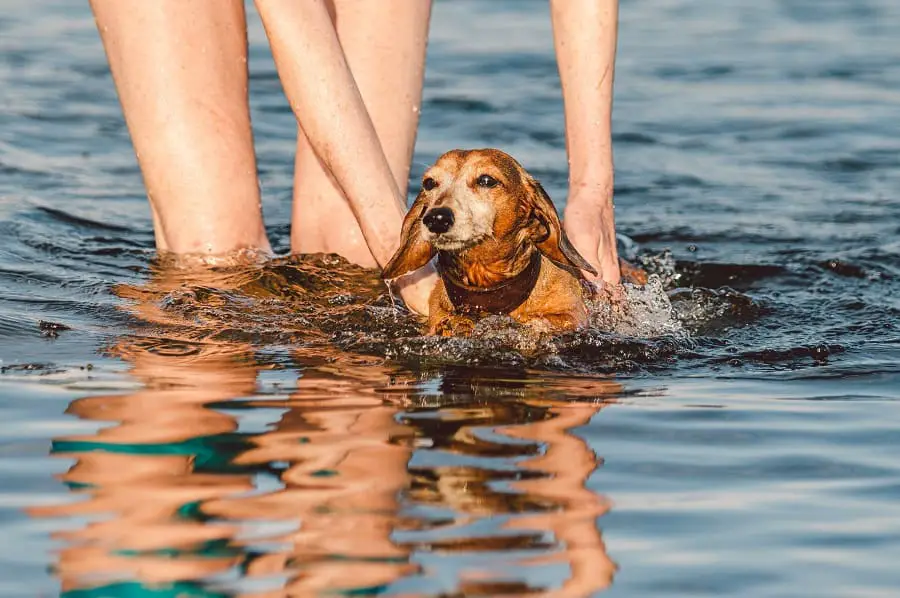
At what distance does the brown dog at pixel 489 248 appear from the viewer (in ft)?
16.3

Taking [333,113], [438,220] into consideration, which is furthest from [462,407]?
[333,113]

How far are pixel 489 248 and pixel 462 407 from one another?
1.00 m

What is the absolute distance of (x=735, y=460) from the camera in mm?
3812

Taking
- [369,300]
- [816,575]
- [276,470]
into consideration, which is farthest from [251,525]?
[369,300]

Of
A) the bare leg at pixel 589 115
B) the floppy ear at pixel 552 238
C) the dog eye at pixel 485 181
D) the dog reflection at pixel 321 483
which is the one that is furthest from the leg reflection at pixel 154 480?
the bare leg at pixel 589 115

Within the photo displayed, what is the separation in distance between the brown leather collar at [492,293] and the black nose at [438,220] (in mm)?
344

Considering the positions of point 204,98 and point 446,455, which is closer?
point 446,455

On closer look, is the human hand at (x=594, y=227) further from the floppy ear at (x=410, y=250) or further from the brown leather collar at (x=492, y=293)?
the floppy ear at (x=410, y=250)

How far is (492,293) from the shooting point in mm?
5188

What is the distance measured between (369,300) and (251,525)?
8.32 ft

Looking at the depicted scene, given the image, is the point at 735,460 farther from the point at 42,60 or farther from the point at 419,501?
the point at 42,60

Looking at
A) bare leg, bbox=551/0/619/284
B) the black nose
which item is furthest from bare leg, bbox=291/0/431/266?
the black nose

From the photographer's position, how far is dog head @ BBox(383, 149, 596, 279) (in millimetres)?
4914

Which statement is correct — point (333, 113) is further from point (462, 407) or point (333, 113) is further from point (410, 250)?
point (462, 407)
